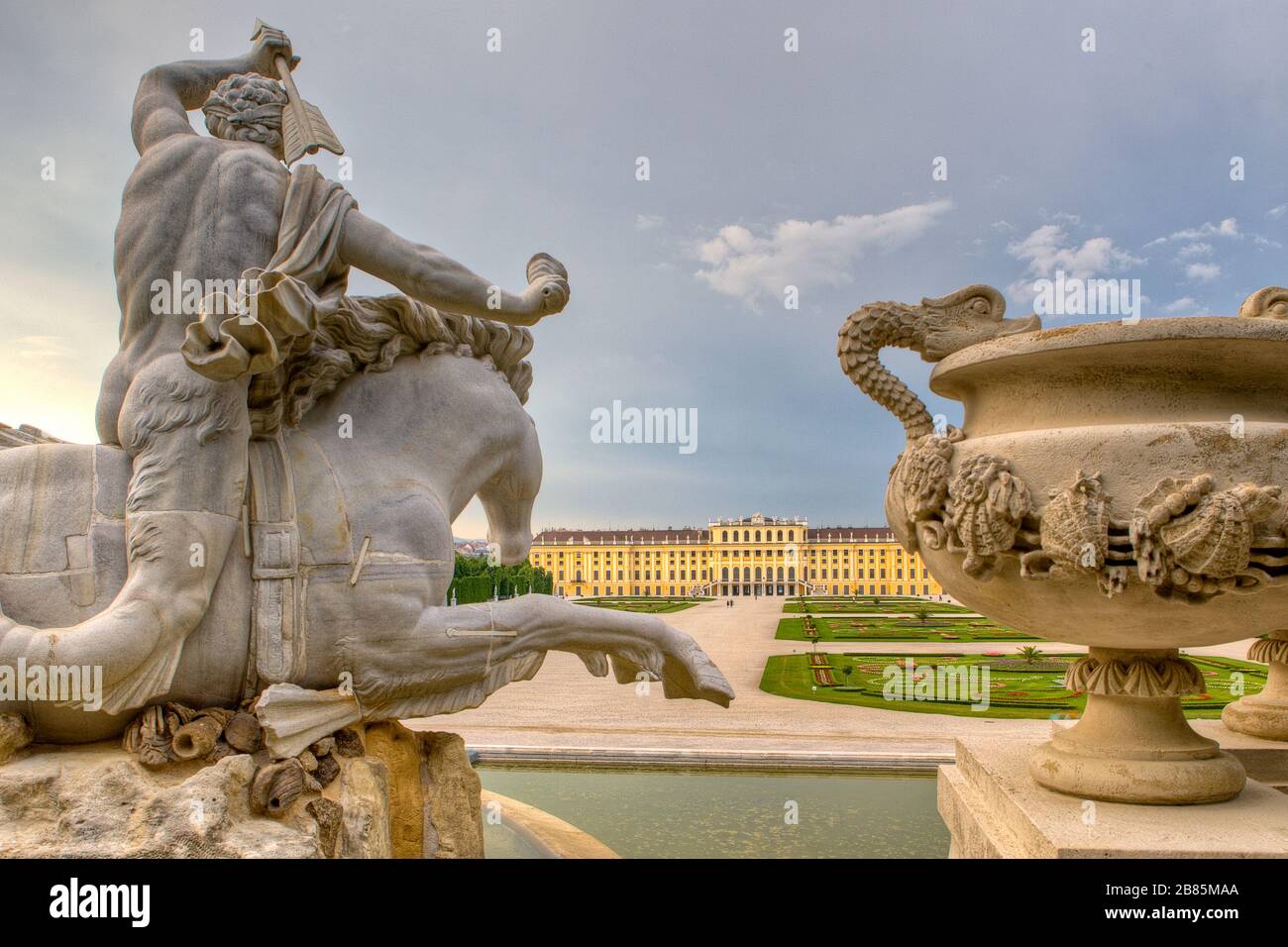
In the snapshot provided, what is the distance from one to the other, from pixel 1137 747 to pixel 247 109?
4.14 meters

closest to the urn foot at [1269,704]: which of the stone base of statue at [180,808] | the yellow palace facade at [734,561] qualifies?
the stone base of statue at [180,808]

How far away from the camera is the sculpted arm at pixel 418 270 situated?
Result: 3.09 m

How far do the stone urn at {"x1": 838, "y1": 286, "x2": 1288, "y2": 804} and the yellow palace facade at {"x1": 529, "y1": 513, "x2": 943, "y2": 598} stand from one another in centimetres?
8058

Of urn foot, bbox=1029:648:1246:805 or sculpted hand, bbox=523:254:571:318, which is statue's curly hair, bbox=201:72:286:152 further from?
urn foot, bbox=1029:648:1246:805

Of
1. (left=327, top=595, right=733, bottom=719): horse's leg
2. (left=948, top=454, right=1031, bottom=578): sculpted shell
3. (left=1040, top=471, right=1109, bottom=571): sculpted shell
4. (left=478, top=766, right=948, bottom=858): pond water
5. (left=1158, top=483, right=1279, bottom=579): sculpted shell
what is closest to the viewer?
(left=1158, top=483, right=1279, bottom=579): sculpted shell

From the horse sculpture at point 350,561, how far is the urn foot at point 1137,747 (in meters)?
1.34

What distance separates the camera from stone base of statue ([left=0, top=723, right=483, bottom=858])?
2475 millimetres

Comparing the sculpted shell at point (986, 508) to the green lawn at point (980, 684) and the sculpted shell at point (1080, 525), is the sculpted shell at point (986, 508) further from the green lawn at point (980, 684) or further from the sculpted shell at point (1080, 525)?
the green lawn at point (980, 684)

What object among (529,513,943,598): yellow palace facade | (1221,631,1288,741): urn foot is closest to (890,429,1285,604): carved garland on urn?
(1221,631,1288,741): urn foot

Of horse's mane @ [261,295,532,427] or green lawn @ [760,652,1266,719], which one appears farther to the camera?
green lawn @ [760,652,1266,719]

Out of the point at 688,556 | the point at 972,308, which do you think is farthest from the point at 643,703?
the point at 688,556

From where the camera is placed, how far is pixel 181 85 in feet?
11.0

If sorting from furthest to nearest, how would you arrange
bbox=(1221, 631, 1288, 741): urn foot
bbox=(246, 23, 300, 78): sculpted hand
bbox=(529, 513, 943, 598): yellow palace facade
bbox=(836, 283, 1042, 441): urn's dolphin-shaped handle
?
1. bbox=(529, 513, 943, 598): yellow palace facade
2. bbox=(1221, 631, 1288, 741): urn foot
3. bbox=(836, 283, 1042, 441): urn's dolphin-shaped handle
4. bbox=(246, 23, 300, 78): sculpted hand

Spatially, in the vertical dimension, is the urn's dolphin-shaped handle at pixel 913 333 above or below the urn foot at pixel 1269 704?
above
